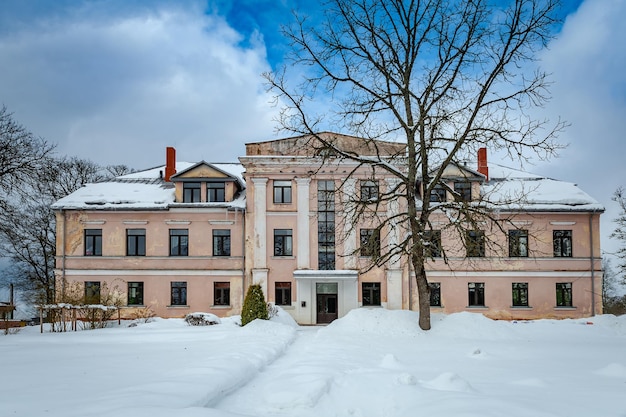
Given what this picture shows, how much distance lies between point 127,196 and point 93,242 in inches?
133

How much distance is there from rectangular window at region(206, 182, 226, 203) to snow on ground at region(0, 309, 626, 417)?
12.9 m

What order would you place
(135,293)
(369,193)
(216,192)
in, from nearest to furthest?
1. (369,193)
2. (135,293)
3. (216,192)

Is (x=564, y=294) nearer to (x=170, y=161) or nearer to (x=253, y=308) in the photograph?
(x=253, y=308)

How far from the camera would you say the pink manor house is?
95.2 feet

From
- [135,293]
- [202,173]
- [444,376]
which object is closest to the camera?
[444,376]

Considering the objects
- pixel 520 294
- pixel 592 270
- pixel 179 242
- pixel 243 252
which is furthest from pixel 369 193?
pixel 592 270

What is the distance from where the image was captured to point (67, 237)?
29.4 m

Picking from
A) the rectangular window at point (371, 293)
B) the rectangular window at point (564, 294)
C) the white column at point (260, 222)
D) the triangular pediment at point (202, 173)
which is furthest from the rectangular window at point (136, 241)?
the rectangular window at point (564, 294)

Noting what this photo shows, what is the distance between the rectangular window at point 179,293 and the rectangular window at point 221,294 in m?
1.80

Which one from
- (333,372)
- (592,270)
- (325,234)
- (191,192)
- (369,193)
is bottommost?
(333,372)

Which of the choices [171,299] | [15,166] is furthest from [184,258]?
[15,166]

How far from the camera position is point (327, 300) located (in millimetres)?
29125

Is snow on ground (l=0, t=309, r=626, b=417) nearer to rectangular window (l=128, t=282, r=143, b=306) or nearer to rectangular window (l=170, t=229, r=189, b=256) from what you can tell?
rectangular window (l=128, t=282, r=143, b=306)

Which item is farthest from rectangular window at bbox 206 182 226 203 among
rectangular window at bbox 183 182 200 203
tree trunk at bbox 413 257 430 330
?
tree trunk at bbox 413 257 430 330
